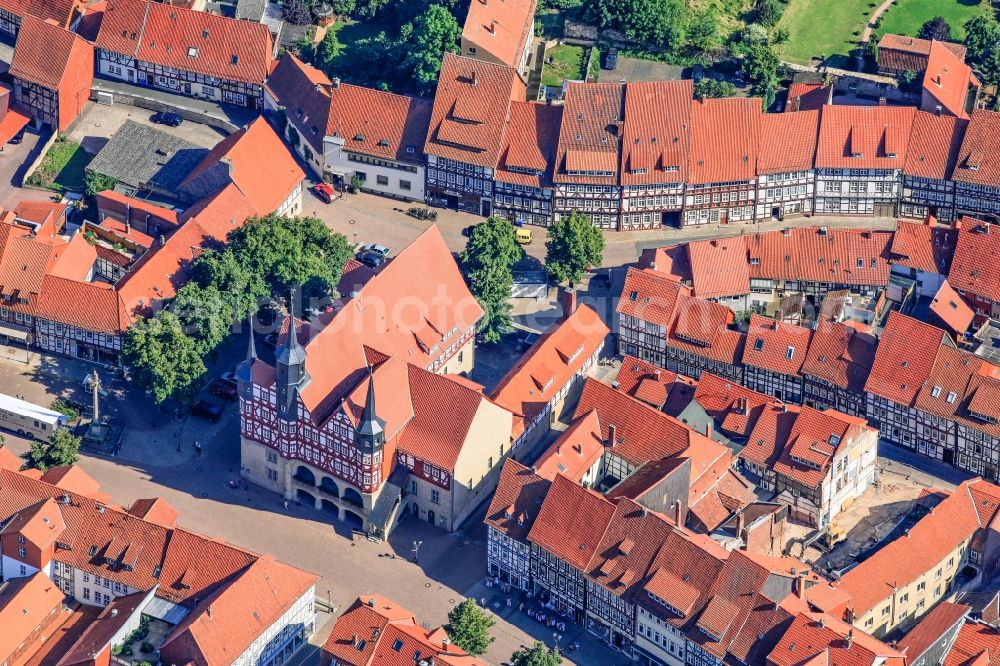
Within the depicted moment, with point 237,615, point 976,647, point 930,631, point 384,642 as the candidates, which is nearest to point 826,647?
point 930,631

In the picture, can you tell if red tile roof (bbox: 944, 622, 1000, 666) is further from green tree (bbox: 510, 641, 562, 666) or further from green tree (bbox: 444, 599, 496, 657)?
green tree (bbox: 444, 599, 496, 657)

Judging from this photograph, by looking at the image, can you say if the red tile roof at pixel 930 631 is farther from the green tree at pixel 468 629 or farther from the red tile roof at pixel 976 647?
the green tree at pixel 468 629

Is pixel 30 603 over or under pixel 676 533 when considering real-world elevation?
under

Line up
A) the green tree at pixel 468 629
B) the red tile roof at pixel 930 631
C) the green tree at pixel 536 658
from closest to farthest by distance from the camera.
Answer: the green tree at pixel 536 658
the red tile roof at pixel 930 631
the green tree at pixel 468 629

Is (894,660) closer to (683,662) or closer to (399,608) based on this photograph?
(683,662)

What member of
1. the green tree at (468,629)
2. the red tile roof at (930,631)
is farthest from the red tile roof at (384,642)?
the red tile roof at (930,631)

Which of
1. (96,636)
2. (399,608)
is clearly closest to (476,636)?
(399,608)

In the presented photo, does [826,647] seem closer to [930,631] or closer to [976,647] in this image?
[930,631]
